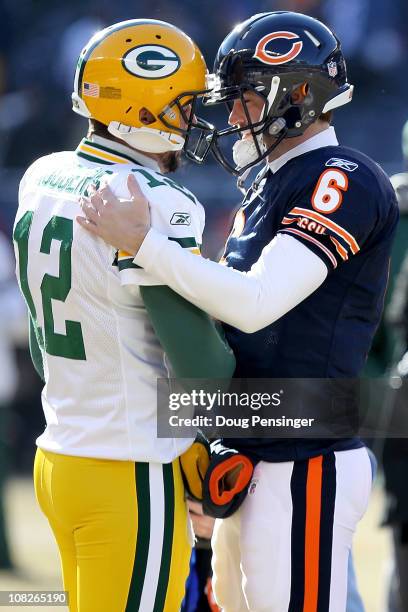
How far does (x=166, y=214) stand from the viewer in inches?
98.0

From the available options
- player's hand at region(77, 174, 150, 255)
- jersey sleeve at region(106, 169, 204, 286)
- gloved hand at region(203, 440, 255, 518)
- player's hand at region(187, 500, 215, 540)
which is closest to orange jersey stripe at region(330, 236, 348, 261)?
jersey sleeve at region(106, 169, 204, 286)

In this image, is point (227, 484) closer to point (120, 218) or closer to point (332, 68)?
point (120, 218)

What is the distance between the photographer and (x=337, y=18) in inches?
330

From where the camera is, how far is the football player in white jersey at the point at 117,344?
2496 mm

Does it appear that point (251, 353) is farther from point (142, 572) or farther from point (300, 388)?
point (142, 572)

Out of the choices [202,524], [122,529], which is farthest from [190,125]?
[202,524]

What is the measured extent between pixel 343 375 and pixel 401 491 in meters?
1.29

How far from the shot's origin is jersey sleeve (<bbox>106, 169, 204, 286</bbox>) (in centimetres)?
246

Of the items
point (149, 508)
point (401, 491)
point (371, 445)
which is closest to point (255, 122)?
point (149, 508)

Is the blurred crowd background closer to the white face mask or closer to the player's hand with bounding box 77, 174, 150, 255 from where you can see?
the white face mask

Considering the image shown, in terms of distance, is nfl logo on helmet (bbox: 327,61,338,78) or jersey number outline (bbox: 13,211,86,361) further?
nfl logo on helmet (bbox: 327,61,338,78)

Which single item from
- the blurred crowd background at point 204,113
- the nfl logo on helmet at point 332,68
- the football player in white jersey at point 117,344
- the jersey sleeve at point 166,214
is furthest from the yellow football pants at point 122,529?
the blurred crowd background at point 204,113

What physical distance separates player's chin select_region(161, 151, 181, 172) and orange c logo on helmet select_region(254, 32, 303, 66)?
1.03 feet

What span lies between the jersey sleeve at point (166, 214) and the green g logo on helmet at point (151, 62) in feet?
0.85
